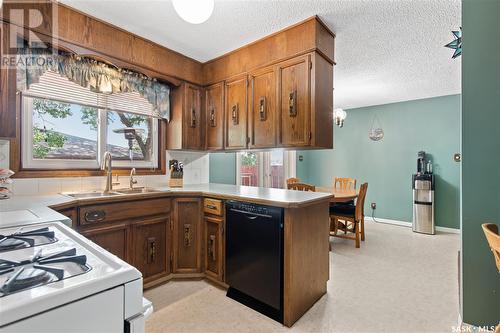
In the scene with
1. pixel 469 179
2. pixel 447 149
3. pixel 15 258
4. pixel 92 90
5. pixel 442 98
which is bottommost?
pixel 15 258

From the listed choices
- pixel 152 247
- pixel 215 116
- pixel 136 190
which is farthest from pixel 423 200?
pixel 136 190

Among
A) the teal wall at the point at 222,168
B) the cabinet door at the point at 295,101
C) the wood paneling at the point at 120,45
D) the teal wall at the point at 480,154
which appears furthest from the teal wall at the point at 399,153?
the wood paneling at the point at 120,45

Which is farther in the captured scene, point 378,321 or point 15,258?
point 378,321

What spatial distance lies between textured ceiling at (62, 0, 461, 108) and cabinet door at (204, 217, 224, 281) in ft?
5.92

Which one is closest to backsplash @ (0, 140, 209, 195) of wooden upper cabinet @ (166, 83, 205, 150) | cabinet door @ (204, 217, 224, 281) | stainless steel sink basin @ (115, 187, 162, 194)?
stainless steel sink basin @ (115, 187, 162, 194)

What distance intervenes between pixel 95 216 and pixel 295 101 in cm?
194

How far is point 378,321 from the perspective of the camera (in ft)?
6.01

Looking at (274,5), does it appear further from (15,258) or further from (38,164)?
(38,164)

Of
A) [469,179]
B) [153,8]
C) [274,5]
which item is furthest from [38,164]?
[469,179]

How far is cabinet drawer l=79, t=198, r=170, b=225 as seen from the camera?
1854 mm

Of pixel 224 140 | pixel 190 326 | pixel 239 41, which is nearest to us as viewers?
pixel 190 326

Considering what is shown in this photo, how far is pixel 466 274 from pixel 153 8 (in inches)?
118

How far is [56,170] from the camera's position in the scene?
2.20m

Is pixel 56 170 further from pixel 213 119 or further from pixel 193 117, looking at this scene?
pixel 213 119
